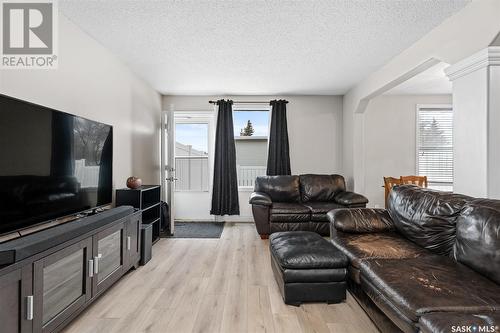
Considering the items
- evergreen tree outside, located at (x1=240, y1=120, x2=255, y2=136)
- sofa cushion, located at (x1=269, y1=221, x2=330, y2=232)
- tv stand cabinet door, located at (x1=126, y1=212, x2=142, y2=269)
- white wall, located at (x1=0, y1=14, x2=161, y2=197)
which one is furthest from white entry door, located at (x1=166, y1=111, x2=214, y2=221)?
tv stand cabinet door, located at (x1=126, y1=212, x2=142, y2=269)

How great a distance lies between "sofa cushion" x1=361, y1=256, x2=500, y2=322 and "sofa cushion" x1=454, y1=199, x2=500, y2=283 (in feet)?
0.22

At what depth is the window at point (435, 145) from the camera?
5.19 metres

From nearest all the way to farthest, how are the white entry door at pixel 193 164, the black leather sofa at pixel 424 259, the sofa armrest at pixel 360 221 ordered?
the black leather sofa at pixel 424 259 < the sofa armrest at pixel 360 221 < the white entry door at pixel 193 164

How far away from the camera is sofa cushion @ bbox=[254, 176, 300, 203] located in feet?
15.2

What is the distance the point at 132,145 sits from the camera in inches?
149

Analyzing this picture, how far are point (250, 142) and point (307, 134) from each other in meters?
1.43

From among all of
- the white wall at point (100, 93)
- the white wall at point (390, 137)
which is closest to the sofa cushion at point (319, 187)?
the white wall at point (390, 137)

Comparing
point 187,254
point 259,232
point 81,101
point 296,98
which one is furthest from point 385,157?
point 81,101

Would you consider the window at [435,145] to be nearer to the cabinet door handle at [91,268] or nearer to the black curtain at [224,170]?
the black curtain at [224,170]

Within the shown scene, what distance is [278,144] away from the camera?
17.0 feet

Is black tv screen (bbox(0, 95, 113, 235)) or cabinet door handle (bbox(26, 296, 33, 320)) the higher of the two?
black tv screen (bbox(0, 95, 113, 235))

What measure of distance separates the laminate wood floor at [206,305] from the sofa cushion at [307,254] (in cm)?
36

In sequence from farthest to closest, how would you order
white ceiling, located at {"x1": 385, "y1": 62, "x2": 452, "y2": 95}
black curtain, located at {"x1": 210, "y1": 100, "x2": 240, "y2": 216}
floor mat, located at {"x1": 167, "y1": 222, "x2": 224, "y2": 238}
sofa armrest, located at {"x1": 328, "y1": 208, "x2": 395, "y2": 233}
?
black curtain, located at {"x1": 210, "y1": 100, "x2": 240, "y2": 216} < floor mat, located at {"x1": 167, "y1": 222, "x2": 224, "y2": 238} < white ceiling, located at {"x1": 385, "y1": 62, "x2": 452, "y2": 95} < sofa armrest, located at {"x1": 328, "y1": 208, "x2": 395, "y2": 233}

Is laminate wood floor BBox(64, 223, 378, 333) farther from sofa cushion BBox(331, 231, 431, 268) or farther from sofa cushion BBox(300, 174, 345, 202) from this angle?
sofa cushion BBox(300, 174, 345, 202)
